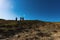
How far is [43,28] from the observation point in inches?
1511

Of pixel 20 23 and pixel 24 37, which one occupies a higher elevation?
pixel 20 23

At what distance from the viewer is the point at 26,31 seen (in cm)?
3559

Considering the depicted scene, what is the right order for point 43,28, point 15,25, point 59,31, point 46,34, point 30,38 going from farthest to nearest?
point 15,25
point 43,28
point 59,31
point 46,34
point 30,38

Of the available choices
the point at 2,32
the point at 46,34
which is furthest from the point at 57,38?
the point at 2,32

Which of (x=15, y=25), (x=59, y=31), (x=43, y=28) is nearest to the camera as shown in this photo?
(x=59, y=31)

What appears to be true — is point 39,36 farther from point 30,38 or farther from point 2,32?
point 2,32

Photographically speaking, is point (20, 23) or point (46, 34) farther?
point (20, 23)

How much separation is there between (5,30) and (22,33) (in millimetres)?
5067

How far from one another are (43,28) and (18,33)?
7.72 metres

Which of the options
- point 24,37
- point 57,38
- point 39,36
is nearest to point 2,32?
point 24,37

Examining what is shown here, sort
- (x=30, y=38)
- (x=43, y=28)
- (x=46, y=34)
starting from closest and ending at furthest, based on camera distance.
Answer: (x=30, y=38) < (x=46, y=34) < (x=43, y=28)

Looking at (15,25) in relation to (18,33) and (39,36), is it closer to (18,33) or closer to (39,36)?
(18,33)

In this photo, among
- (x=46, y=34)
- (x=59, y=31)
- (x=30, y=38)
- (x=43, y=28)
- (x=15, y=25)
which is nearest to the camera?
(x=30, y=38)

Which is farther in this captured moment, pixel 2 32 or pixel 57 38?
pixel 2 32
